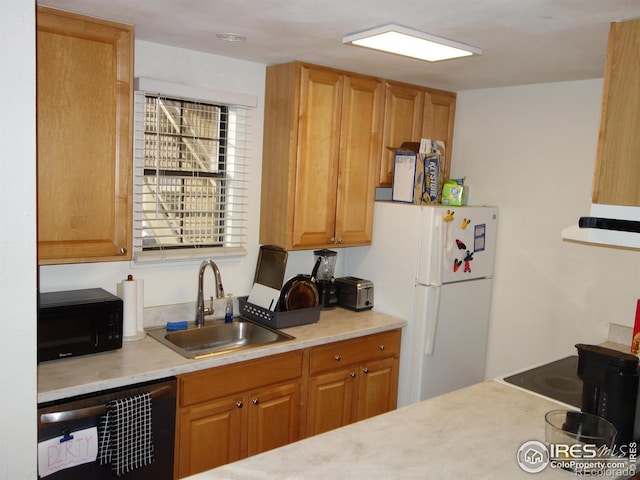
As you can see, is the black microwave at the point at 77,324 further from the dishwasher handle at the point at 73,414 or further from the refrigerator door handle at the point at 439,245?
the refrigerator door handle at the point at 439,245

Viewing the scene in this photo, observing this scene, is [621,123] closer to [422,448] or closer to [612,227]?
[612,227]

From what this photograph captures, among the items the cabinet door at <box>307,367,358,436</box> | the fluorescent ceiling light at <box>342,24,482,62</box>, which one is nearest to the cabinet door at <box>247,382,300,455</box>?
the cabinet door at <box>307,367,358,436</box>

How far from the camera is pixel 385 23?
2330 mm

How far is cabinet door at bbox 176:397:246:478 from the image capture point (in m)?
2.66

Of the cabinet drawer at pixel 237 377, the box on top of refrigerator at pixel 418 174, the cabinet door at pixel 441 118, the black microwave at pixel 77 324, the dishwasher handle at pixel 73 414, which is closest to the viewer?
the dishwasher handle at pixel 73 414

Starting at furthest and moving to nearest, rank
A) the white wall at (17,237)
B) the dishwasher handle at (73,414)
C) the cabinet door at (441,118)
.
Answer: the cabinet door at (441,118) → the dishwasher handle at (73,414) → the white wall at (17,237)

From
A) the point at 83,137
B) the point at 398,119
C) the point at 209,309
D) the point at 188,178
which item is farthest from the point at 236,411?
the point at 398,119

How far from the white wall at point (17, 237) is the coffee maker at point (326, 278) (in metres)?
1.96

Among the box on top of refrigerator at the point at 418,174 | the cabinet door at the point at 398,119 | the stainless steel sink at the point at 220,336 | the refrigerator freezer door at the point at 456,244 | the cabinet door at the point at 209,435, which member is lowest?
the cabinet door at the point at 209,435

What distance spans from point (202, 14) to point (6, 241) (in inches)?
46.6

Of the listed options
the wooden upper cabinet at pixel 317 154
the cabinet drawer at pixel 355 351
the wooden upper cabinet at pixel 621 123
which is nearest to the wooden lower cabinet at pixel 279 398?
the cabinet drawer at pixel 355 351

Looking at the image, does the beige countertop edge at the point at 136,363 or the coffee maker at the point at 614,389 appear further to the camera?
the beige countertop edge at the point at 136,363

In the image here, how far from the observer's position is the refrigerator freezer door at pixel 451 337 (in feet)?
11.4

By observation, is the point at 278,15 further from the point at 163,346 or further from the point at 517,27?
the point at 163,346
